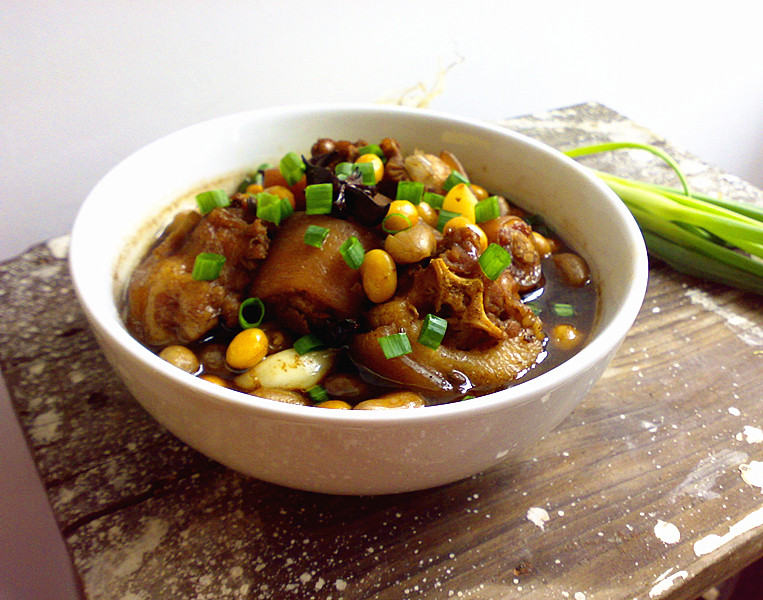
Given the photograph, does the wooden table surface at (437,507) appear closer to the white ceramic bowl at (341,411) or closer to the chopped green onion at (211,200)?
the white ceramic bowl at (341,411)

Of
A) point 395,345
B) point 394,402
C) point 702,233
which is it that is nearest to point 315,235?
point 395,345

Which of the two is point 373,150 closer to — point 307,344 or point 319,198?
point 319,198

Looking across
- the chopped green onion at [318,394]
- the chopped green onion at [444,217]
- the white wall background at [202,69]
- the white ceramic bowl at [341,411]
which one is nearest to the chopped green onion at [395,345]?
the chopped green onion at [318,394]

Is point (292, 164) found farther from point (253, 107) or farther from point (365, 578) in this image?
point (253, 107)

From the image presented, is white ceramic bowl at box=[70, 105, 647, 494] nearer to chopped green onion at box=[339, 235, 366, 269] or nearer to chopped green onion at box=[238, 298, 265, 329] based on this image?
chopped green onion at box=[238, 298, 265, 329]

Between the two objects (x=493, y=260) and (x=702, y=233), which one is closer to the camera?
(x=493, y=260)

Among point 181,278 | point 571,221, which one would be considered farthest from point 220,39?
point 571,221

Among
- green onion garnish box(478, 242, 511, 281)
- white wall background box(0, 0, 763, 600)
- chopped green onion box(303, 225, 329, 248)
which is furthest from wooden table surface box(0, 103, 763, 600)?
white wall background box(0, 0, 763, 600)
